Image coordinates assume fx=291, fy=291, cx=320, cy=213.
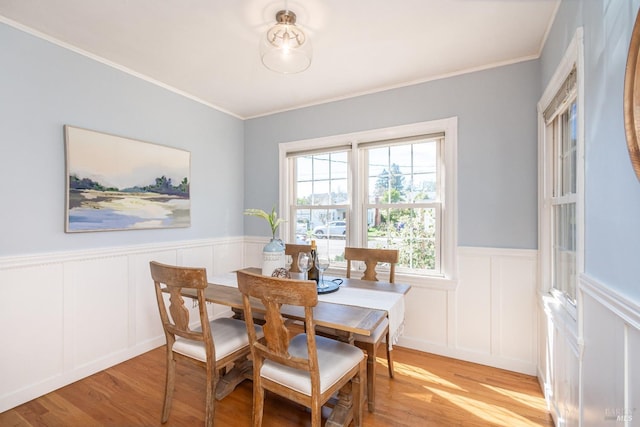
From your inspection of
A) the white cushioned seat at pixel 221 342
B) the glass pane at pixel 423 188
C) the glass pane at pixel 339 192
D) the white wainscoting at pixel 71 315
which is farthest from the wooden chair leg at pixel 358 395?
the white wainscoting at pixel 71 315

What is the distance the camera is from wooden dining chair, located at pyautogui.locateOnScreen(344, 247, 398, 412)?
1.86m

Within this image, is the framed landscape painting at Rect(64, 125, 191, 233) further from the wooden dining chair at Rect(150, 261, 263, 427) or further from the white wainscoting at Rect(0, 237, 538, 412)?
the wooden dining chair at Rect(150, 261, 263, 427)

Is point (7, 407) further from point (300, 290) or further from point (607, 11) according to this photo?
point (607, 11)

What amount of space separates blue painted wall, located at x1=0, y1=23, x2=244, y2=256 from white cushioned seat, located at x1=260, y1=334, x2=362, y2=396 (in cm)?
190

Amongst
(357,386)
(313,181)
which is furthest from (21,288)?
(313,181)

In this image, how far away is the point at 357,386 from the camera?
169 centimetres

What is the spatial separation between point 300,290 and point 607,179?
130 cm

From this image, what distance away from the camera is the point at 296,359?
1437 mm

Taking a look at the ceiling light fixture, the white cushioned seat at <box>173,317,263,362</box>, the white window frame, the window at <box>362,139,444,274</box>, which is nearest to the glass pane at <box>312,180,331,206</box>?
the window at <box>362,139,444,274</box>

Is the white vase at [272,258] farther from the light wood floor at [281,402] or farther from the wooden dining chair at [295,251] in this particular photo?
the light wood floor at [281,402]

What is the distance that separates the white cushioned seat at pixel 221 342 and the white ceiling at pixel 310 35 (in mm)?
2076

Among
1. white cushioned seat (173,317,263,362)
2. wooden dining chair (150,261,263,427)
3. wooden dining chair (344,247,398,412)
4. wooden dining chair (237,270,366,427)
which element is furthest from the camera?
wooden dining chair (344,247,398,412)

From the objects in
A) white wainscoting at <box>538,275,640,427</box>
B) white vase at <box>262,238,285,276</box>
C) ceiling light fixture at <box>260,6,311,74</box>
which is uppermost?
ceiling light fixture at <box>260,6,311,74</box>

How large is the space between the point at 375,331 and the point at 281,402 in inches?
32.2
